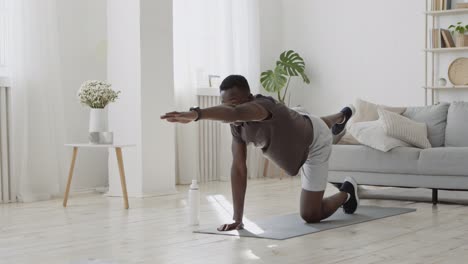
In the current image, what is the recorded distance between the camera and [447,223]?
4.48 metres

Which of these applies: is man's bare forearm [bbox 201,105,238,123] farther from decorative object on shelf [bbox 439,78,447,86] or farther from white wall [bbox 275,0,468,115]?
white wall [bbox 275,0,468,115]

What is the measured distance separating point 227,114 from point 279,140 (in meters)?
0.66

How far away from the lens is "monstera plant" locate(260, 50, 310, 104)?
8273 millimetres

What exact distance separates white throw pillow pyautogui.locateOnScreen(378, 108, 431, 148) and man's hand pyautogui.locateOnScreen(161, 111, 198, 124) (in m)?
2.88

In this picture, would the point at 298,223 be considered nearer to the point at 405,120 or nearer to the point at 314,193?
the point at 314,193

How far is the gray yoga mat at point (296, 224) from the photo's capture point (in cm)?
406

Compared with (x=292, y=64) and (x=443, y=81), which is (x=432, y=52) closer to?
(x=443, y=81)

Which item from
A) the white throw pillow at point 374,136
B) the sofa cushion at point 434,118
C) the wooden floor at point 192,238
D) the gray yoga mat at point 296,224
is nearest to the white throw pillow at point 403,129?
the white throw pillow at point 374,136

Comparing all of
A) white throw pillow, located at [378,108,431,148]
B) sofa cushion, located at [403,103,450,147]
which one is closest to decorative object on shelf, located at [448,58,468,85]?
sofa cushion, located at [403,103,450,147]

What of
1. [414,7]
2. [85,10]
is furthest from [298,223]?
[414,7]

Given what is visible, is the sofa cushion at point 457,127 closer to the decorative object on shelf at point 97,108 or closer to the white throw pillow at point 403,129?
the white throw pillow at point 403,129

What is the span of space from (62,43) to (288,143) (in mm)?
3125

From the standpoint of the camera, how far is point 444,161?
5.41m

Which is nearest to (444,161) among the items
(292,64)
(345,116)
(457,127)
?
(457,127)
